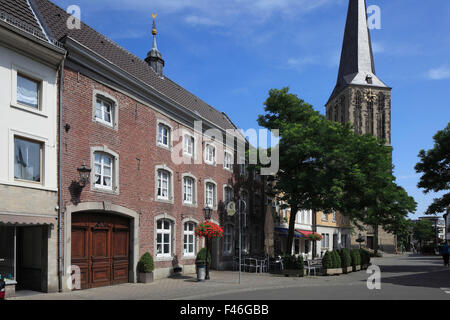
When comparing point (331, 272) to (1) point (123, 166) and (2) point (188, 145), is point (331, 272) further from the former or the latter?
(1) point (123, 166)

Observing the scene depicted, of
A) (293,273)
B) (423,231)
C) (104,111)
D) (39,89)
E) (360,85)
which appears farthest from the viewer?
(423,231)

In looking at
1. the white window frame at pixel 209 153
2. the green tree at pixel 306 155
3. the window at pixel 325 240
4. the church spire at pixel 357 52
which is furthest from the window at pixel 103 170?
the church spire at pixel 357 52

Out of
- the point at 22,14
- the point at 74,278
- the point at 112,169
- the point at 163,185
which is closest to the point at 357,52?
the point at 163,185

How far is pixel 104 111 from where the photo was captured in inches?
675

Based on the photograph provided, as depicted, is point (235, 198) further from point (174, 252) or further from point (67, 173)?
point (67, 173)

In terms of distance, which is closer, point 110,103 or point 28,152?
point 28,152

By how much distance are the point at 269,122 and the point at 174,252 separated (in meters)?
11.0

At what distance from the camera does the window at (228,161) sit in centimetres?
2737

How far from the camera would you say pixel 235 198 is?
28.2m

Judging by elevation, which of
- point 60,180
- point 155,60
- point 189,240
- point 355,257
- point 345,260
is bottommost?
point 355,257

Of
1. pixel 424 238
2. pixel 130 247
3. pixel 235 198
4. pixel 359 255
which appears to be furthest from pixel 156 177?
pixel 424 238

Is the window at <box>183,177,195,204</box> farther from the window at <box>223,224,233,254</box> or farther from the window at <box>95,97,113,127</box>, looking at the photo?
the window at <box>95,97,113,127</box>

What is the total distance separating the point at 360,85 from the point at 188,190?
65582mm

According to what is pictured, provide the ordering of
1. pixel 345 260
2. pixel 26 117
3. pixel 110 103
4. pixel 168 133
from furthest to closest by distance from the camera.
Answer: pixel 345 260 → pixel 168 133 → pixel 110 103 → pixel 26 117
